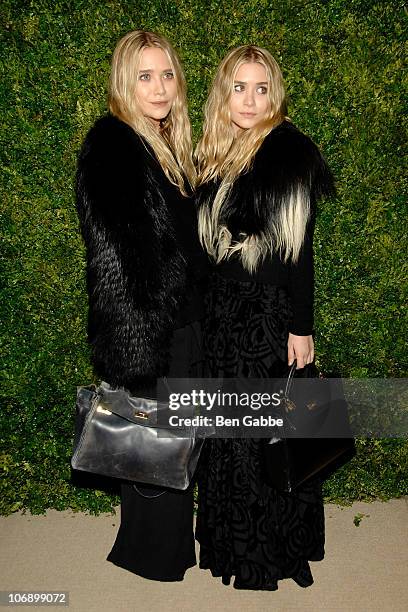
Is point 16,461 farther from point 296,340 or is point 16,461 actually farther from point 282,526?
point 296,340

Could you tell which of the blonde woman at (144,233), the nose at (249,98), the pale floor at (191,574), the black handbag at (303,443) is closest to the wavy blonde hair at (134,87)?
the blonde woman at (144,233)

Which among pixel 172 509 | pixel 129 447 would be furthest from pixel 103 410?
pixel 172 509

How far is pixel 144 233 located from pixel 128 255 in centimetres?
10

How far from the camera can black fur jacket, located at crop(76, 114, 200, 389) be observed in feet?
7.36

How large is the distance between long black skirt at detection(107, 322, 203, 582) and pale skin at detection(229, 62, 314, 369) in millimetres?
441

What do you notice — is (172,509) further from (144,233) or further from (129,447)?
(144,233)

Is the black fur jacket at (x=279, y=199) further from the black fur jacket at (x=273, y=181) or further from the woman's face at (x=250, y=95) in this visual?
the woman's face at (x=250, y=95)

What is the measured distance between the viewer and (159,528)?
283 centimetres

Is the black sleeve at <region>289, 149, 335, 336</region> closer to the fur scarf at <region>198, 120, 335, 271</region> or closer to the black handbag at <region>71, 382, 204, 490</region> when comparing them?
the fur scarf at <region>198, 120, 335, 271</region>

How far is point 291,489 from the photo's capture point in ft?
8.14

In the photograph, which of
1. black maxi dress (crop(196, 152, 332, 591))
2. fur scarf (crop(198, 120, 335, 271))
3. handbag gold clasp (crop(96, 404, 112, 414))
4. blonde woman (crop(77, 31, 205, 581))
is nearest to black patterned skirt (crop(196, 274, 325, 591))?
black maxi dress (crop(196, 152, 332, 591))

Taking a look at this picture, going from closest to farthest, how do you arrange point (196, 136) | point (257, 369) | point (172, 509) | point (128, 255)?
1. point (128, 255)
2. point (257, 369)
3. point (172, 509)
4. point (196, 136)

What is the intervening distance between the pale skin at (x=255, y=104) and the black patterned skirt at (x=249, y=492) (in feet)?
0.26

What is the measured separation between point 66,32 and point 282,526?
257cm
